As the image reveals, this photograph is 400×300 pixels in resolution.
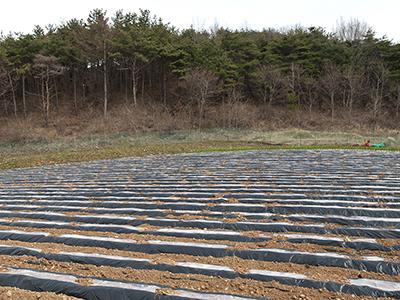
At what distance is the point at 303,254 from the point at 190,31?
3202cm

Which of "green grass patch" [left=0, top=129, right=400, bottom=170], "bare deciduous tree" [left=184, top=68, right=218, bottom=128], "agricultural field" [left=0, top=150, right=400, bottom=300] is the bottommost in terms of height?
"green grass patch" [left=0, top=129, right=400, bottom=170]

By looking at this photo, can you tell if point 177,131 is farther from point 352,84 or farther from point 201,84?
point 352,84

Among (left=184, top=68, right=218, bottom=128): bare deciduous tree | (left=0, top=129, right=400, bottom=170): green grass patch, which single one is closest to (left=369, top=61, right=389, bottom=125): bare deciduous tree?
(left=0, top=129, right=400, bottom=170): green grass patch

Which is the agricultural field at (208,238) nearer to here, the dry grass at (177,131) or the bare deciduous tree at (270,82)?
the dry grass at (177,131)

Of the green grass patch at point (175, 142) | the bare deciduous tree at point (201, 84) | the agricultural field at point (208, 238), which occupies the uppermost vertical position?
the bare deciduous tree at point (201, 84)

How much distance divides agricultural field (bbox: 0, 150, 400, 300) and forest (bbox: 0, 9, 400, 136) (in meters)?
19.6

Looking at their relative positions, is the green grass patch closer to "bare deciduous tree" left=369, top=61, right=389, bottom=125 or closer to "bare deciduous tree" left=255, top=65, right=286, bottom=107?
"bare deciduous tree" left=255, top=65, right=286, bottom=107

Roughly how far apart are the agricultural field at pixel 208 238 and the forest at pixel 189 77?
64.2ft

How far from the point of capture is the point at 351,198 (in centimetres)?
503

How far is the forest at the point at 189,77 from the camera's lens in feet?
87.4

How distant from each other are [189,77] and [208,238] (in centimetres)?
2331

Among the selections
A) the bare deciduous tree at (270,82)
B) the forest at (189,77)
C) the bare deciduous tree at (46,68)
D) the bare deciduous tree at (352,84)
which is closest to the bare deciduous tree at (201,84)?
the forest at (189,77)

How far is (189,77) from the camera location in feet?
85.1

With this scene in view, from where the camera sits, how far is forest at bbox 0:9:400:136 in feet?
87.4
